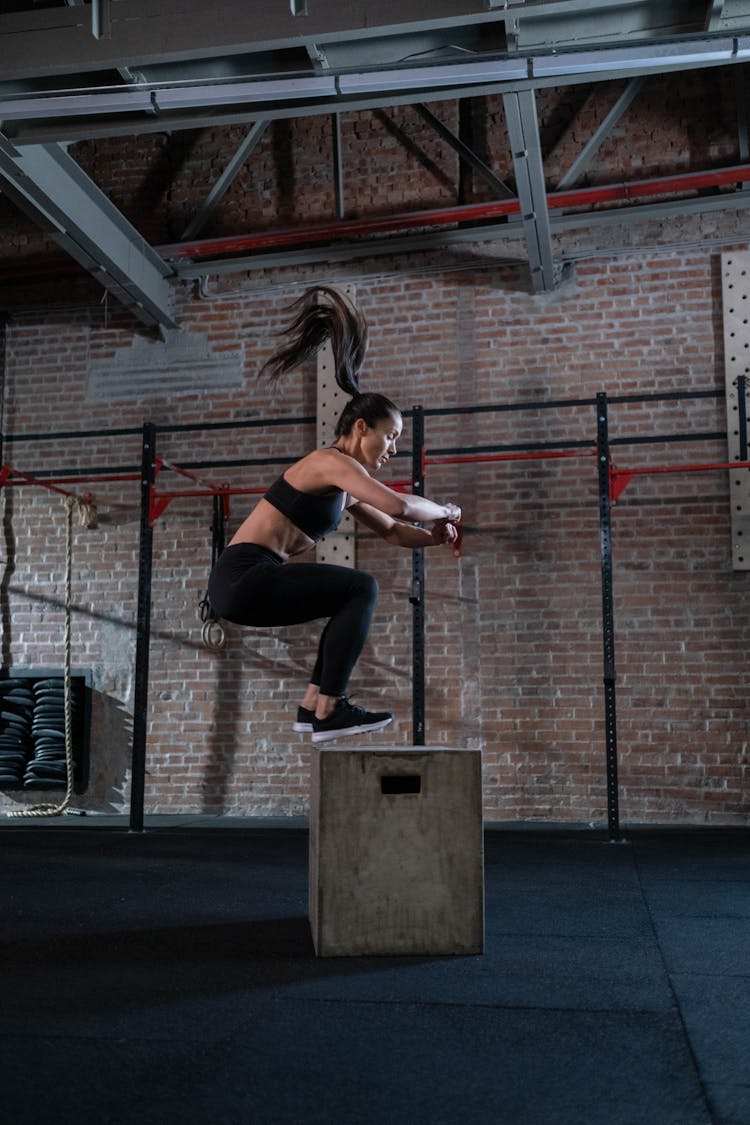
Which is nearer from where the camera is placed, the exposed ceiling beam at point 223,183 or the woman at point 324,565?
the woman at point 324,565

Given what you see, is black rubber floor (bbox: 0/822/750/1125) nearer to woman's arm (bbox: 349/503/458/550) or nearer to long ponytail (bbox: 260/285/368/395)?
woman's arm (bbox: 349/503/458/550)

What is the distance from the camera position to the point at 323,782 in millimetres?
2709

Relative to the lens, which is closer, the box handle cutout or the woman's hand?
the box handle cutout

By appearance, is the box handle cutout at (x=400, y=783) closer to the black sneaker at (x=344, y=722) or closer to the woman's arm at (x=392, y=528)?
the black sneaker at (x=344, y=722)

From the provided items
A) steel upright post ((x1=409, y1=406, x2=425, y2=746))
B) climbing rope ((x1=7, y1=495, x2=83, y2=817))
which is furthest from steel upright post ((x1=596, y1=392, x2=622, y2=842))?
climbing rope ((x1=7, y1=495, x2=83, y2=817))

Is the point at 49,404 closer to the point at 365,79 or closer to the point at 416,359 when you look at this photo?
the point at 416,359

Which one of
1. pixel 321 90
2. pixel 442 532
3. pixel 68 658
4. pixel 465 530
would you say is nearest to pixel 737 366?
pixel 465 530

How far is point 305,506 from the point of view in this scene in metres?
3.32

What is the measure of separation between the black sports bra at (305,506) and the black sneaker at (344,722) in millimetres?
585

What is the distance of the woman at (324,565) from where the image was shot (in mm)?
3240

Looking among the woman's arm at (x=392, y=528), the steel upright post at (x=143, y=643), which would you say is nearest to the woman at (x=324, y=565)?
the woman's arm at (x=392, y=528)

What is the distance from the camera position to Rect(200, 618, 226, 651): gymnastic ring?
21.3ft

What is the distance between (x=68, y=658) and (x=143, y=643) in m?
1.19

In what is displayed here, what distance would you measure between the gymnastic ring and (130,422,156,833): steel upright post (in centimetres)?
79
